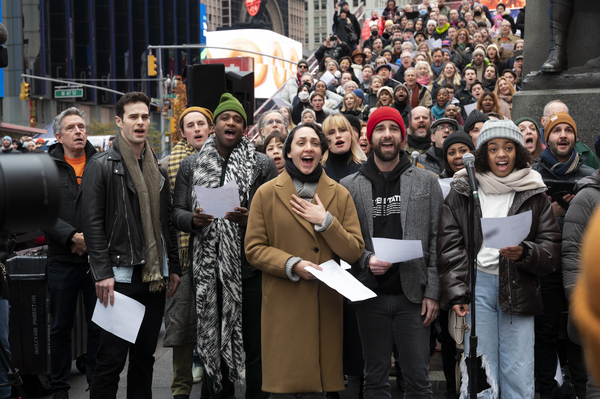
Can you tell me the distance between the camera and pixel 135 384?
4.91 meters

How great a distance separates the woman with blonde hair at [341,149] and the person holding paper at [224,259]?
0.89m

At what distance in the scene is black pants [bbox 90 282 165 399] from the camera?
463 cm

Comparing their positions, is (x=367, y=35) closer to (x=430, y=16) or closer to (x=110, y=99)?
(x=430, y=16)

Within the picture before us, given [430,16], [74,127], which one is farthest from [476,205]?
[430,16]

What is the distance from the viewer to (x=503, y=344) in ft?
14.6

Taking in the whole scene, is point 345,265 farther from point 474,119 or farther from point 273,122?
point 273,122

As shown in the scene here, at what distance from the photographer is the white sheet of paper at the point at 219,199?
473cm

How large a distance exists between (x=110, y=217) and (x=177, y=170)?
120cm

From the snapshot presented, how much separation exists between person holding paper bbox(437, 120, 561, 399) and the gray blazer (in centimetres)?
8

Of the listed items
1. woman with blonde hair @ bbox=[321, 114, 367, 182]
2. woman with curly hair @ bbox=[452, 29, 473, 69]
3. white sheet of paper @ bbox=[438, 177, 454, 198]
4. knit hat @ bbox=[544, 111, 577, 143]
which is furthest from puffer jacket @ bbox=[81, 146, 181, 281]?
→ woman with curly hair @ bbox=[452, 29, 473, 69]

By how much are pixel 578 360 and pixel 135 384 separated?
3425 mm

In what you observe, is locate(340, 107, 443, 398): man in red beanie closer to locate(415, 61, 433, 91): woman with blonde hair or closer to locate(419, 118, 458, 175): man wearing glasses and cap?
locate(419, 118, 458, 175): man wearing glasses and cap

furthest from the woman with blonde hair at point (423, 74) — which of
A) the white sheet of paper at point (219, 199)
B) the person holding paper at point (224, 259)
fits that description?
the white sheet of paper at point (219, 199)

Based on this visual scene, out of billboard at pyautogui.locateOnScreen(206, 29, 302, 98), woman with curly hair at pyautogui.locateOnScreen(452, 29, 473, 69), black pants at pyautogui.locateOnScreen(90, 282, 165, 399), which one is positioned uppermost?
billboard at pyautogui.locateOnScreen(206, 29, 302, 98)
